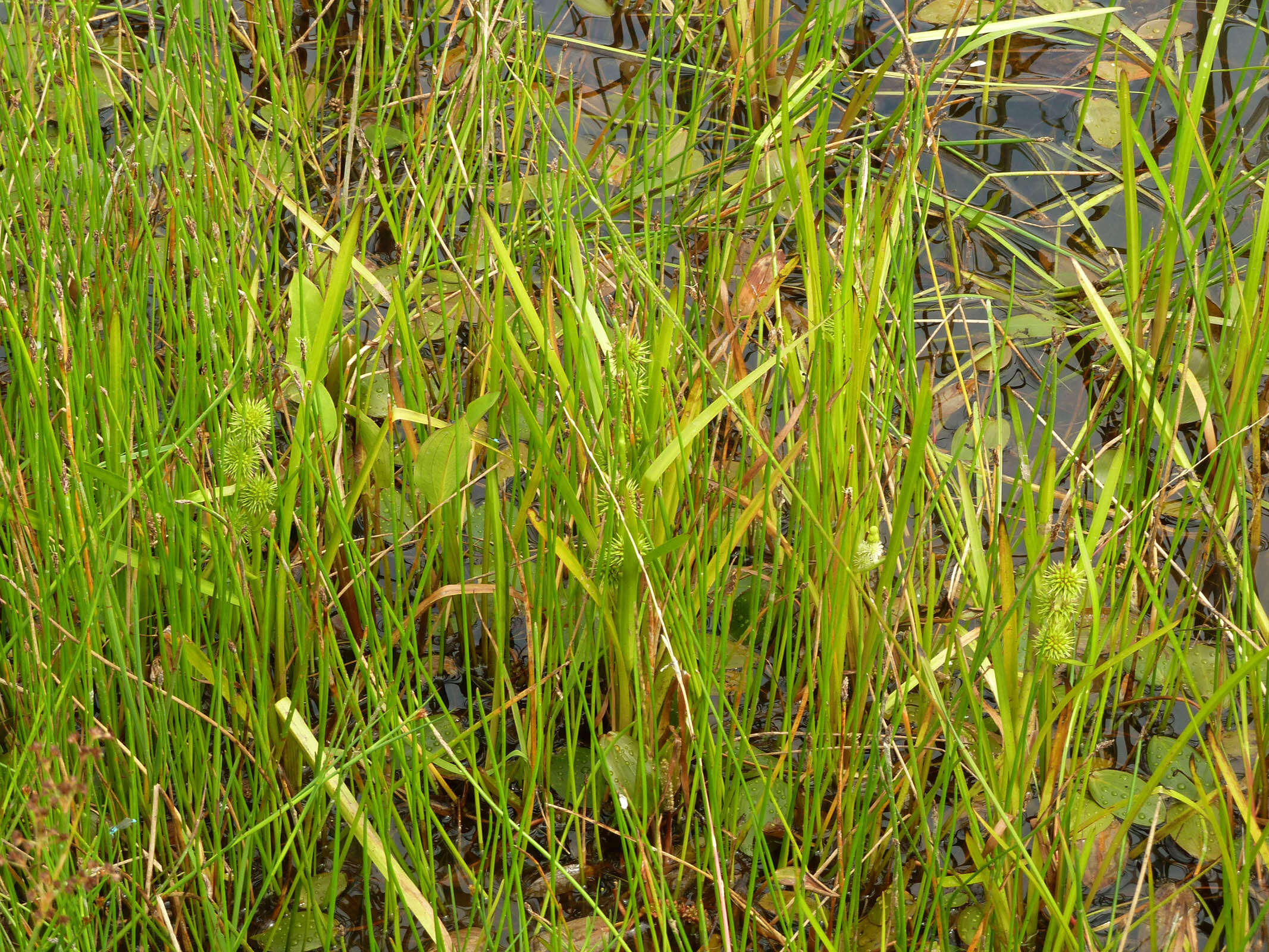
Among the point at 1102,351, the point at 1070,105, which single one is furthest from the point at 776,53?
the point at 1102,351

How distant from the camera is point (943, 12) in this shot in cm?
217

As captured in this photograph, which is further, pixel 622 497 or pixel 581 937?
pixel 581 937

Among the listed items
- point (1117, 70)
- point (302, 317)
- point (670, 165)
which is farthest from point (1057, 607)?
point (1117, 70)

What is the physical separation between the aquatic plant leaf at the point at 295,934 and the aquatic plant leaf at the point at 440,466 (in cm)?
41

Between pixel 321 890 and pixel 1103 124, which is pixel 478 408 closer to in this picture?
Result: pixel 321 890

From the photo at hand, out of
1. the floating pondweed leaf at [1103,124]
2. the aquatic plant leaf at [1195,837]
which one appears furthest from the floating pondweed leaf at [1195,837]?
the floating pondweed leaf at [1103,124]

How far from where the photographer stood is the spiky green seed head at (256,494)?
1020mm

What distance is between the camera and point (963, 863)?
1231mm

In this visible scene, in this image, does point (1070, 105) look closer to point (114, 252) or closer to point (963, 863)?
point (963, 863)

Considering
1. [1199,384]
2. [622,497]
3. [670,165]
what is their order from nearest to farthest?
1. [622,497]
2. [1199,384]
3. [670,165]

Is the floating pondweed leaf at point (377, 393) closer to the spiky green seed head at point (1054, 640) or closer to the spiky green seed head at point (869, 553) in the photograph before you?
the spiky green seed head at point (869, 553)

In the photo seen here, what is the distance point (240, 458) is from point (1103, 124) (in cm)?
158

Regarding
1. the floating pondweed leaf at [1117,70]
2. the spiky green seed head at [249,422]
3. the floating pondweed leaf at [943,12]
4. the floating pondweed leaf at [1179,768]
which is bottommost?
the floating pondweed leaf at [1179,768]

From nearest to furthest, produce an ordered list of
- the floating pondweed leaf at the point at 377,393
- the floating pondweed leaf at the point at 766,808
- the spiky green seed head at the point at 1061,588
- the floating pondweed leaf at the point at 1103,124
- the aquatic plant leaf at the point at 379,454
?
the spiky green seed head at the point at 1061,588 < the floating pondweed leaf at the point at 766,808 < the aquatic plant leaf at the point at 379,454 < the floating pondweed leaf at the point at 377,393 < the floating pondweed leaf at the point at 1103,124
